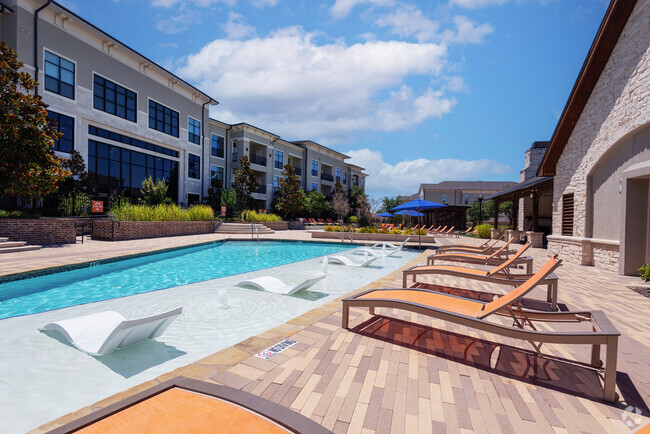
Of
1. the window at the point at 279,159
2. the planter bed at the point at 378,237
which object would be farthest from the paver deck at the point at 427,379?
the window at the point at 279,159

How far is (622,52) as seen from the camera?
28.9ft

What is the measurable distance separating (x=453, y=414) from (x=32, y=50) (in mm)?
22373

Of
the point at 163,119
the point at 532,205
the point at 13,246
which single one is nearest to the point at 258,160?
the point at 163,119

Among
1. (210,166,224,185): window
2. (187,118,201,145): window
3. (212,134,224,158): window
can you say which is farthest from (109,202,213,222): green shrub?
(212,134,224,158): window

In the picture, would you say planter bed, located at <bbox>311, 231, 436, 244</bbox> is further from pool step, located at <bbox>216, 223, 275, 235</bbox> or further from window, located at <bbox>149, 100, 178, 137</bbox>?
window, located at <bbox>149, 100, 178, 137</bbox>

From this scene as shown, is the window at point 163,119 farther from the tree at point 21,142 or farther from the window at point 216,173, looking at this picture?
the tree at point 21,142

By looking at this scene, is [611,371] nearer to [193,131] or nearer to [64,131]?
[64,131]

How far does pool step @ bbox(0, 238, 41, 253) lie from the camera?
32.5ft

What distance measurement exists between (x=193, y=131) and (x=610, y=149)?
1052 inches

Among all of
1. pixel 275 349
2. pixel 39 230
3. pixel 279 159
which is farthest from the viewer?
pixel 279 159

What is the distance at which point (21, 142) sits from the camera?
35.8ft

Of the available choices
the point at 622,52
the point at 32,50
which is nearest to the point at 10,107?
the point at 32,50

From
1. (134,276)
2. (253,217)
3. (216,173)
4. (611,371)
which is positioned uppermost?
(216,173)

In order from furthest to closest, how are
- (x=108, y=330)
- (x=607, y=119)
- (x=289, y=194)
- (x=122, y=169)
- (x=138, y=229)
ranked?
1. (x=289, y=194)
2. (x=122, y=169)
3. (x=138, y=229)
4. (x=607, y=119)
5. (x=108, y=330)
